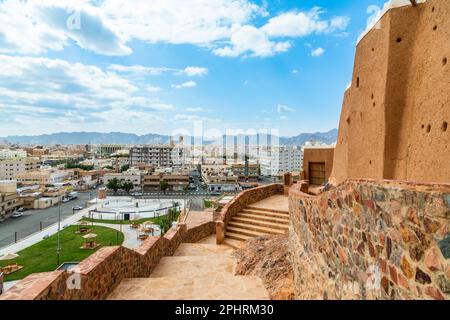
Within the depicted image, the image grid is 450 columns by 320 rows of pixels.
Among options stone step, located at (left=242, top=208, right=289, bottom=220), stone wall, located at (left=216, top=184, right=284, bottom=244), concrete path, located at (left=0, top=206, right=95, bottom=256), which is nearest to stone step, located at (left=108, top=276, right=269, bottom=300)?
stone step, located at (left=242, top=208, right=289, bottom=220)

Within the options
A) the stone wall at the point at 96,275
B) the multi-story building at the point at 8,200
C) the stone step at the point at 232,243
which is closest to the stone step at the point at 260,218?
the stone step at the point at 232,243

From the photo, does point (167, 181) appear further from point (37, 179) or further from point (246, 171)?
point (37, 179)

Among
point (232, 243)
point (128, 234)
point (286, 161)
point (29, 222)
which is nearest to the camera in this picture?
point (232, 243)

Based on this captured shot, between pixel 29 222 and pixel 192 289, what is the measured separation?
5029 centimetres

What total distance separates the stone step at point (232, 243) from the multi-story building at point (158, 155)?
99945mm

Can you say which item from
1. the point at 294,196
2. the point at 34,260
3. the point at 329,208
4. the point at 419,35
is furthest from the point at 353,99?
the point at 34,260

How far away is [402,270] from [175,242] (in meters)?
8.34

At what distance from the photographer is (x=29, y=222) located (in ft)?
147

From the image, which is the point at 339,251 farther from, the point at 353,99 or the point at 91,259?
the point at 353,99

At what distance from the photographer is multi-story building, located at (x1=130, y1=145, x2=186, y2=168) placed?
110 meters

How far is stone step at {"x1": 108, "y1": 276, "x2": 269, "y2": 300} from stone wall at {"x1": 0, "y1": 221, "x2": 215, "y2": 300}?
326mm

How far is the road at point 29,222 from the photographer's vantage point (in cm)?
3784

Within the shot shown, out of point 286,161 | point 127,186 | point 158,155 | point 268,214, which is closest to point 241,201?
point 268,214
